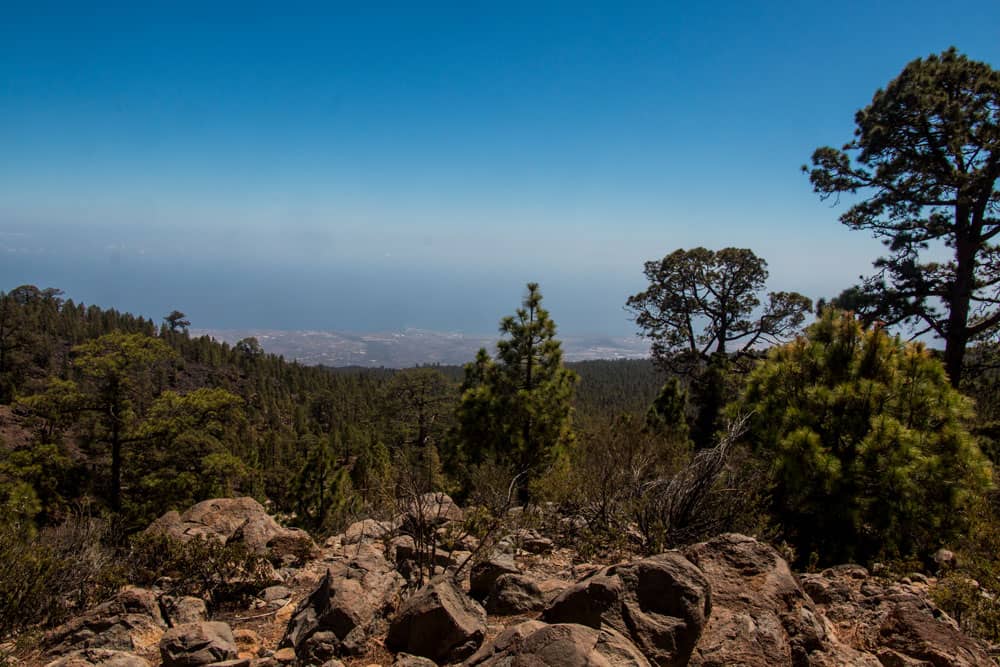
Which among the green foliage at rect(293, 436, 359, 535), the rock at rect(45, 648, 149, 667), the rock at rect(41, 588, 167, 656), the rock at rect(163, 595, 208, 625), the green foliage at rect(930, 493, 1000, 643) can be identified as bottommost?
the green foliage at rect(293, 436, 359, 535)

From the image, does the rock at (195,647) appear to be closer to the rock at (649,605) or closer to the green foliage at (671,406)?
the rock at (649,605)

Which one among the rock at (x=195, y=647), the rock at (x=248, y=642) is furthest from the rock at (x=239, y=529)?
the rock at (x=195, y=647)

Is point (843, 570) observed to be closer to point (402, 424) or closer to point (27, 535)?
point (27, 535)

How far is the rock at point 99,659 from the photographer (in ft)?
14.3

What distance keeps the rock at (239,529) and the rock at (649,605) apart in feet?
19.7

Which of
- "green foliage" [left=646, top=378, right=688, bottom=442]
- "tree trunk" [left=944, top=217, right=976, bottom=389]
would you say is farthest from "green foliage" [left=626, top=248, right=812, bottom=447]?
"tree trunk" [left=944, top=217, right=976, bottom=389]

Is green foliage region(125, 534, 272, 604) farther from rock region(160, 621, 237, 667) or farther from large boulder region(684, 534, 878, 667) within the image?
large boulder region(684, 534, 878, 667)

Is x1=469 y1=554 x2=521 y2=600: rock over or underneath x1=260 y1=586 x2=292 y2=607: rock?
over

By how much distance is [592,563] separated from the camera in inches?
279

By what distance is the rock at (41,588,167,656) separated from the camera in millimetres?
5078

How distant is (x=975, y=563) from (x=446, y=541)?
632 cm

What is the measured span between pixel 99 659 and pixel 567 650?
4.50 metres

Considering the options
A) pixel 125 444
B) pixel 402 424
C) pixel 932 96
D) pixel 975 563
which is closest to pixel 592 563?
pixel 975 563

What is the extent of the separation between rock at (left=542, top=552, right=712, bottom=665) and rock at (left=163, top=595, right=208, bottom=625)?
461 cm
